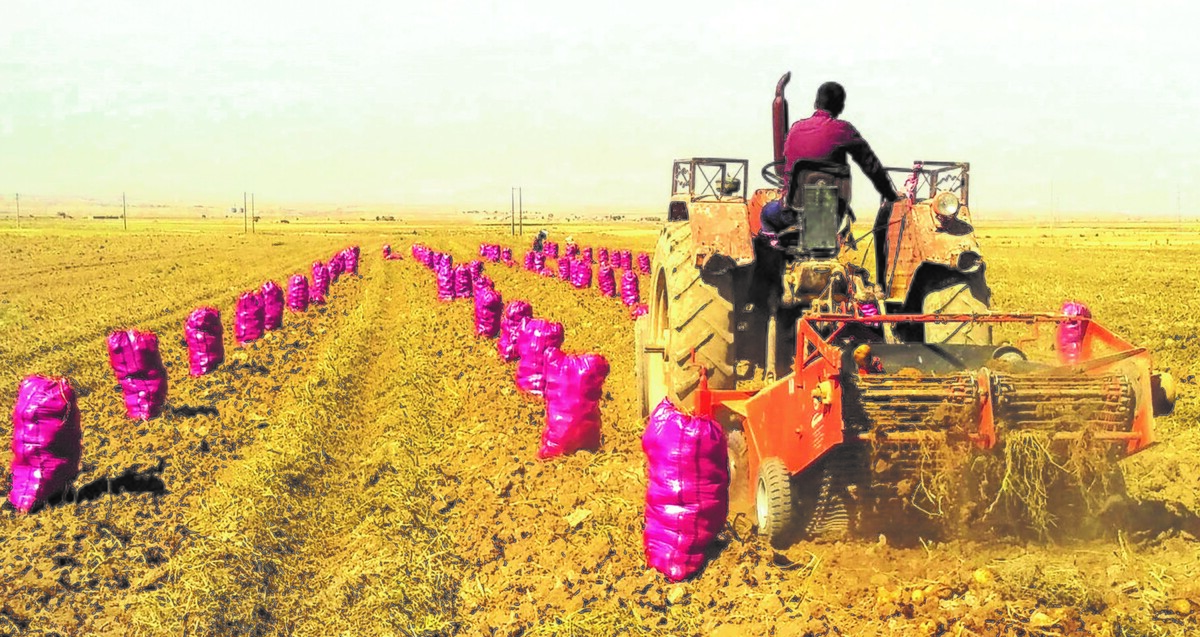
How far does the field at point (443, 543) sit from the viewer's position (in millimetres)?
4325

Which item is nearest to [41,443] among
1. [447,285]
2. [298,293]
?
[298,293]

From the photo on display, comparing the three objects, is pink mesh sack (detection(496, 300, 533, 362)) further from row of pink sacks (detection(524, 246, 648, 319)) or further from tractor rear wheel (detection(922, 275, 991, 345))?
tractor rear wheel (detection(922, 275, 991, 345))

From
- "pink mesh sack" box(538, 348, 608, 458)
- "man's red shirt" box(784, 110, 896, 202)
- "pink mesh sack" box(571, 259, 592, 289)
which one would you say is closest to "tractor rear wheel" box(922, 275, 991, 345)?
"man's red shirt" box(784, 110, 896, 202)

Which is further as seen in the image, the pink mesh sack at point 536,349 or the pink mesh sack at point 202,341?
the pink mesh sack at point 202,341

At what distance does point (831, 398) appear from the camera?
4.32 meters

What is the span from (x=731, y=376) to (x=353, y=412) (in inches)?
201

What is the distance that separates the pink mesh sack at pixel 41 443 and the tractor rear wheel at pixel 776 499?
540 centimetres

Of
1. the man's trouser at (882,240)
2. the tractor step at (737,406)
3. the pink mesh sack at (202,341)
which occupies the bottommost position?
the pink mesh sack at (202,341)

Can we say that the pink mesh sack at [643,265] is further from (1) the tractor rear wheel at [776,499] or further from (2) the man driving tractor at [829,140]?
(1) the tractor rear wheel at [776,499]

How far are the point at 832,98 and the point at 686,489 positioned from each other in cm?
255

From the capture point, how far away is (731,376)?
5.88 m

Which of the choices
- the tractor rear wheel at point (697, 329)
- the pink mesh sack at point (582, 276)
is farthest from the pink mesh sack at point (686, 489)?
the pink mesh sack at point (582, 276)

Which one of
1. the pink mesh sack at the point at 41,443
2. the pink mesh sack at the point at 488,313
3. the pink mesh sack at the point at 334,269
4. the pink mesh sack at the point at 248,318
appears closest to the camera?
the pink mesh sack at the point at 41,443

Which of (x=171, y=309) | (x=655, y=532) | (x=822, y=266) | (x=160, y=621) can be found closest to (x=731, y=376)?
(x=822, y=266)
